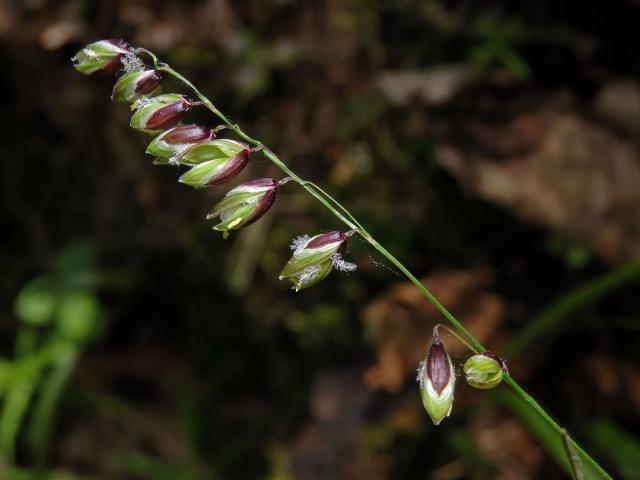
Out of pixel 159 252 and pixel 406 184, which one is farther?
pixel 159 252

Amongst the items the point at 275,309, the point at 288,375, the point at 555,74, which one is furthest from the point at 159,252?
the point at 555,74

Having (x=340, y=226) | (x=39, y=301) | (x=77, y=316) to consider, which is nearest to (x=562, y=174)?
(x=340, y=226)

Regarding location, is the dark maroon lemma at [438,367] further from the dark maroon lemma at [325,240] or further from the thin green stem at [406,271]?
the dark maroon lemma at [325,240]

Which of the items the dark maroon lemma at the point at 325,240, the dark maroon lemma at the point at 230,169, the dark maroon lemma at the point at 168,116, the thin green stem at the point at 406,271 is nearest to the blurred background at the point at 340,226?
the thin green stem at the point at 406,271

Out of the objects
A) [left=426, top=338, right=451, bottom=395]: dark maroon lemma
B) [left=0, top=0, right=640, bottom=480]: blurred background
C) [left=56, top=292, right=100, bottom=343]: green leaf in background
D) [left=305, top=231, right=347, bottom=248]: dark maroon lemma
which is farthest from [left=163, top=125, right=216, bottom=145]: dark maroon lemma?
[left=56, top=292, right=100, bottom=343]: green leaf in background

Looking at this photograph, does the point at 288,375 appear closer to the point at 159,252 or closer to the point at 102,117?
the point at 159,252

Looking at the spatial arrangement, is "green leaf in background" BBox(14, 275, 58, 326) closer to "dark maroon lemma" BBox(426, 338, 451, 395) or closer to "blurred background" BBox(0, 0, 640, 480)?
"blurred background" BBox(0, 0, 640, 480)
